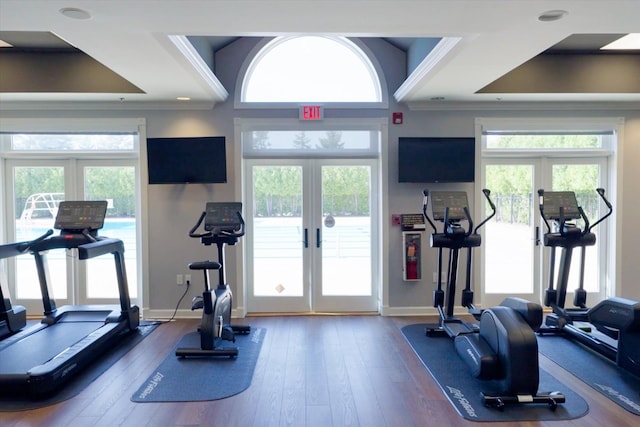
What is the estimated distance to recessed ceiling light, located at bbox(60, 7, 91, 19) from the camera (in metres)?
2.51

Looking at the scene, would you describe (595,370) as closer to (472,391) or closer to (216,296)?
(472,391)

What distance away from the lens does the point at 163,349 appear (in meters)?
3.96

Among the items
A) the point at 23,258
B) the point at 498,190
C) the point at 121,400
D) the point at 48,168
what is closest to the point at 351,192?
the point at 498,190

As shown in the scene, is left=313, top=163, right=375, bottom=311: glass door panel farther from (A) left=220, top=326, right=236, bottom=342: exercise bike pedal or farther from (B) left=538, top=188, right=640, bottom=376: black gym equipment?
(B) left=538, top=188, right=640, bottom=376: black gym equipment

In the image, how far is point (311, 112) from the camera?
4891 mm

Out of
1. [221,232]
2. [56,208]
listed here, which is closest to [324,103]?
[221,232]

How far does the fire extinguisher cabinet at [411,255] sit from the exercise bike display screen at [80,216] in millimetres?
3434

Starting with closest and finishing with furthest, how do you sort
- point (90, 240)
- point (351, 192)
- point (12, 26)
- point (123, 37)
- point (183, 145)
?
1. point (12, 26)
2. point (123, 37)
3. point (90, 240)
4. point (183, 145)
5. point (351, 192)

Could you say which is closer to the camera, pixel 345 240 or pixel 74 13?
pixel 74 13

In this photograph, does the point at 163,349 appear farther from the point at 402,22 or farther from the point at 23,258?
the point at 402,22

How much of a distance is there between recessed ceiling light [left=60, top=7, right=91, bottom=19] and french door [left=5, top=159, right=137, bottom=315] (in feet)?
8.53

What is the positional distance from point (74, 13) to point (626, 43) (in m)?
5.37

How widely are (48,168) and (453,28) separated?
4.95m

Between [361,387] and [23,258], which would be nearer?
[361,387]
